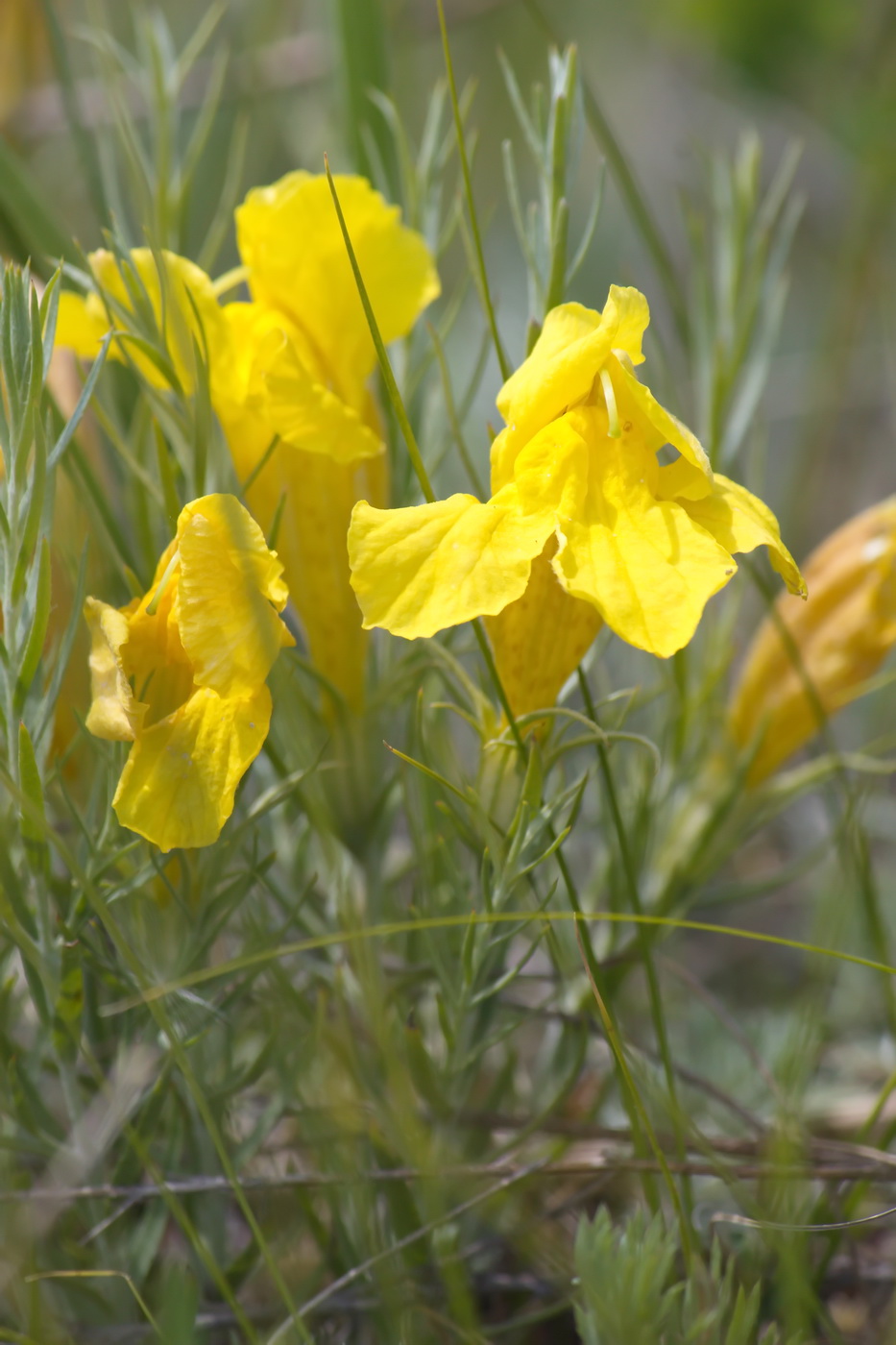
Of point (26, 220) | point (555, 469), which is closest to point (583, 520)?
point (555, 469)

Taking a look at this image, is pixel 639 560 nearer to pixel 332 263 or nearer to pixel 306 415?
pixel 306 415

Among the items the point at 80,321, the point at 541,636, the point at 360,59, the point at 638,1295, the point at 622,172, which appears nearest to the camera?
the point at 638,1295

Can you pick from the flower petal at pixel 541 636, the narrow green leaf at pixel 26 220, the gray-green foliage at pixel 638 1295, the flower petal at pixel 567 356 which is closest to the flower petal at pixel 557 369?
the flower petal at pixel 567 356

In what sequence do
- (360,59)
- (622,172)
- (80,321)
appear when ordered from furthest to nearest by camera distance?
(360,59) < (622,172) < (80,321)

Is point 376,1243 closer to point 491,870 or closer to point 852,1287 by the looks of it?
point 491,870

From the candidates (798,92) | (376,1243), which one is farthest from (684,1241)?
(798,92)

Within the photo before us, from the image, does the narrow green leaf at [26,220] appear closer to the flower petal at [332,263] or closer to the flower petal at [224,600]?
the flower petal at [332,263]

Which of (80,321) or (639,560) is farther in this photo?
(80,321)
